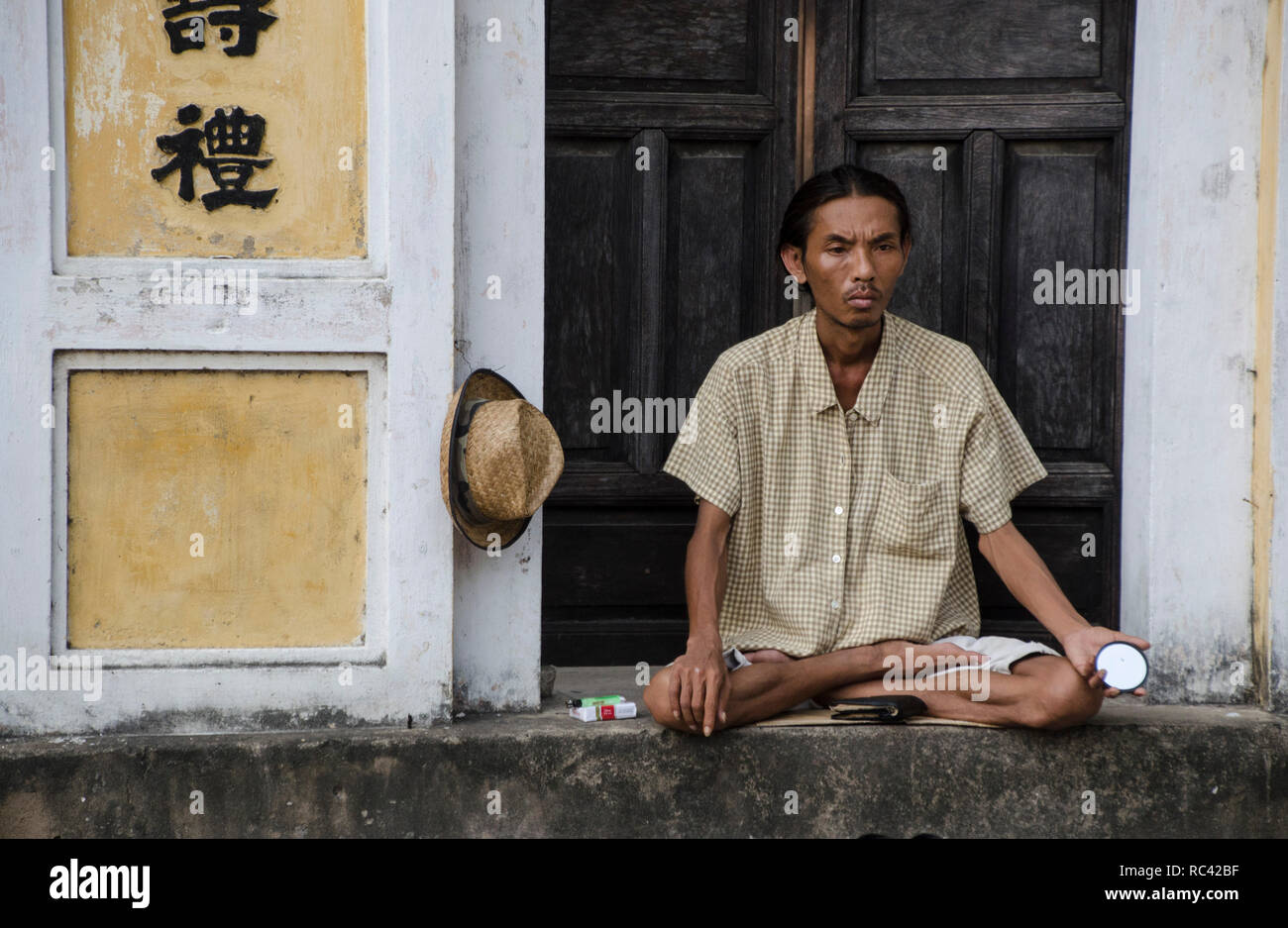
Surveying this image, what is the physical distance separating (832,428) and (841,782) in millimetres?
911

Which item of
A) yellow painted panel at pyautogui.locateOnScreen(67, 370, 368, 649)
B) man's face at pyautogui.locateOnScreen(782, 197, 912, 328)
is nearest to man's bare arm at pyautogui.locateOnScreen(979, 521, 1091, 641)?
man's face at pyautogui.locateOnScreen(782, 197, 912, 328)

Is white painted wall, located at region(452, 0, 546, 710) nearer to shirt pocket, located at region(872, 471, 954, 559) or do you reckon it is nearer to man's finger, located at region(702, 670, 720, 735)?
man's finger, located at region(702, 670, 720, 735)

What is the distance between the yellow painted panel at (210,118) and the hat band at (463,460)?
48 centimetres

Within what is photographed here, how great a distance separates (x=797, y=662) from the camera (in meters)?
3.25

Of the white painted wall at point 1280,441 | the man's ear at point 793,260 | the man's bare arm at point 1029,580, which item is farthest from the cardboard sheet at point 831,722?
the man's ear at point 793,260

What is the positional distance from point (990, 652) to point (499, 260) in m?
1.60

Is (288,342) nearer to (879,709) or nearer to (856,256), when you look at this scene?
(856,256)

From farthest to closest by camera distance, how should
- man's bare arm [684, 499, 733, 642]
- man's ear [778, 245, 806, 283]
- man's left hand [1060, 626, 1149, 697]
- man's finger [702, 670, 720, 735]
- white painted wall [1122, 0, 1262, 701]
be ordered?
man's ear [778, 245, 806, 283]
white painted wall [1122, 0, 1262, 701]
man's bare arm [684, 499, 733, 642]
man's finger [702, 670, 720, 735]
man's left hand [1060, 626, 1149, 697]

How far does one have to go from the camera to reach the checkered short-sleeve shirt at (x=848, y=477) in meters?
3.31

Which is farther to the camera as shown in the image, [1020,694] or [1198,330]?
[1198,330]

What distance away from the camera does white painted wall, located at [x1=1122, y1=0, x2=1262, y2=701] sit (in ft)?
10.8

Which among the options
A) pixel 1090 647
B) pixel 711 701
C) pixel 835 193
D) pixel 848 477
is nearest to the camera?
pixel 1090 647

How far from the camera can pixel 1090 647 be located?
115 inches

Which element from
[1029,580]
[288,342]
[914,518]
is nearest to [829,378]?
[914,518]
